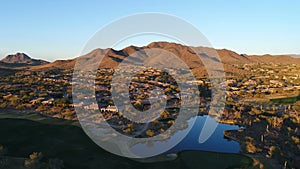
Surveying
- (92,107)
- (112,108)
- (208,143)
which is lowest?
(208,143)

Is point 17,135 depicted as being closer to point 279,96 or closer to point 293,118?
point 293,118

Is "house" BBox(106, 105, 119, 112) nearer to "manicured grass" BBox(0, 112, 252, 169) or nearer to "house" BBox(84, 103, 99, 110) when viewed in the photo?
"house" BBox(84, 103, 99, 110)

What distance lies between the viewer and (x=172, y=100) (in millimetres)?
74688

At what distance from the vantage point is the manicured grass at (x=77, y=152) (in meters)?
29.7

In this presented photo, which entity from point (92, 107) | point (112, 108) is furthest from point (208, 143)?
point (92, 107)

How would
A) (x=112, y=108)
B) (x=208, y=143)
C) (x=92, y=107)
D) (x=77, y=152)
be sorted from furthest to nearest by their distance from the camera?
(x=92, y=107), (x=112, y=108), (x=208, y=143), (x=77, y=152)

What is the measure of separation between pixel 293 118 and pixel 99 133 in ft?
143

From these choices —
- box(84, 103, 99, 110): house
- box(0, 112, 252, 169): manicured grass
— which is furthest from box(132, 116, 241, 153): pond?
box(84, 103, 99, 110): house

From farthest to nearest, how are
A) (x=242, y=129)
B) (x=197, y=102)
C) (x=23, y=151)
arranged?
(x=197, y=102) < (x=242, y=129) < (x=23, y=151)

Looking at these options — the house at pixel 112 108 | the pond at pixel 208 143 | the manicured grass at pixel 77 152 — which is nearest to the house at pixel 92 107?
the house at pixel 112 108

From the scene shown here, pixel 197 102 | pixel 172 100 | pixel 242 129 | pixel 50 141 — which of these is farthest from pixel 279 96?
pixel 50 141

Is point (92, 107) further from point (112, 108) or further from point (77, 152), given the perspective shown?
point (77, 152)

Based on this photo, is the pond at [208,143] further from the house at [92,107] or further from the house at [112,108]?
the house at [92,107]

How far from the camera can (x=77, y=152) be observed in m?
32.0
